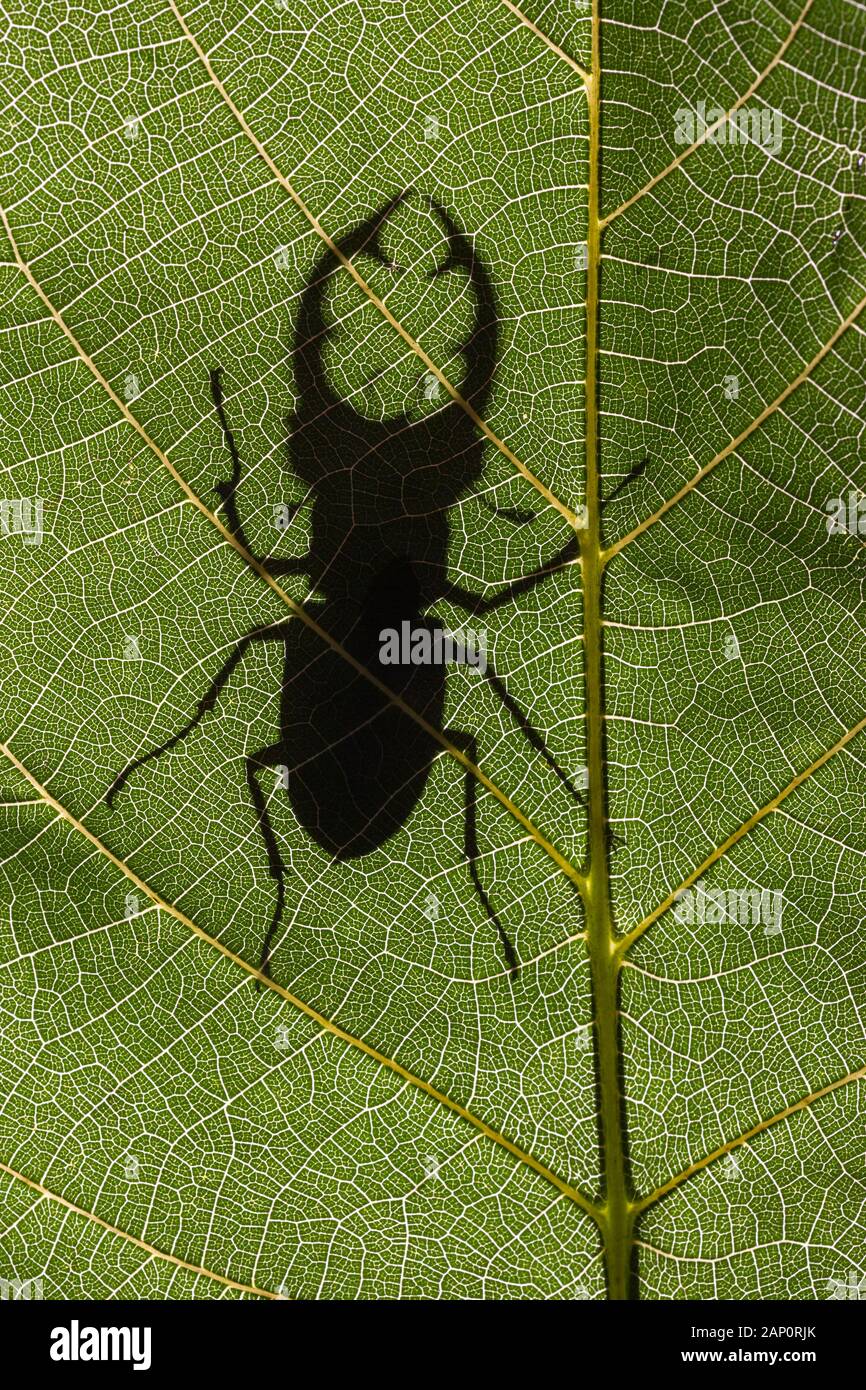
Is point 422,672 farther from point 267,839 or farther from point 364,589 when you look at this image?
point 267,839

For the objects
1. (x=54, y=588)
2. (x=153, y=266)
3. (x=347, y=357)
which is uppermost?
(x=153, y=266)

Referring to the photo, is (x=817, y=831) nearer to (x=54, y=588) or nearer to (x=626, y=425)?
(x=626, y=425)

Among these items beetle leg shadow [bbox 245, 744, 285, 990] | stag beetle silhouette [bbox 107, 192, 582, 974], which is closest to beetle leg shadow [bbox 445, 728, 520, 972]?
stag beetle silhouette [bbox 107, 192, 582, 974]

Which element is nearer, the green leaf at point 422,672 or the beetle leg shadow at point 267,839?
the green leaf at point 422,672

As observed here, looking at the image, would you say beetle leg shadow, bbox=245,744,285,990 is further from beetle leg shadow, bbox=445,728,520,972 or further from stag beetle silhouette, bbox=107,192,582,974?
beetle leg shadow, bbox=445,728,520,972

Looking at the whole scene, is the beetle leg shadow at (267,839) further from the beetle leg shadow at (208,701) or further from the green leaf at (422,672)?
the beetle leg shadow at (208,701)

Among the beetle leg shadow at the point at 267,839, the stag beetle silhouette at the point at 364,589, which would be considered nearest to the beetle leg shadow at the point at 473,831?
the stag beetle silhouette at the point at 364,589
